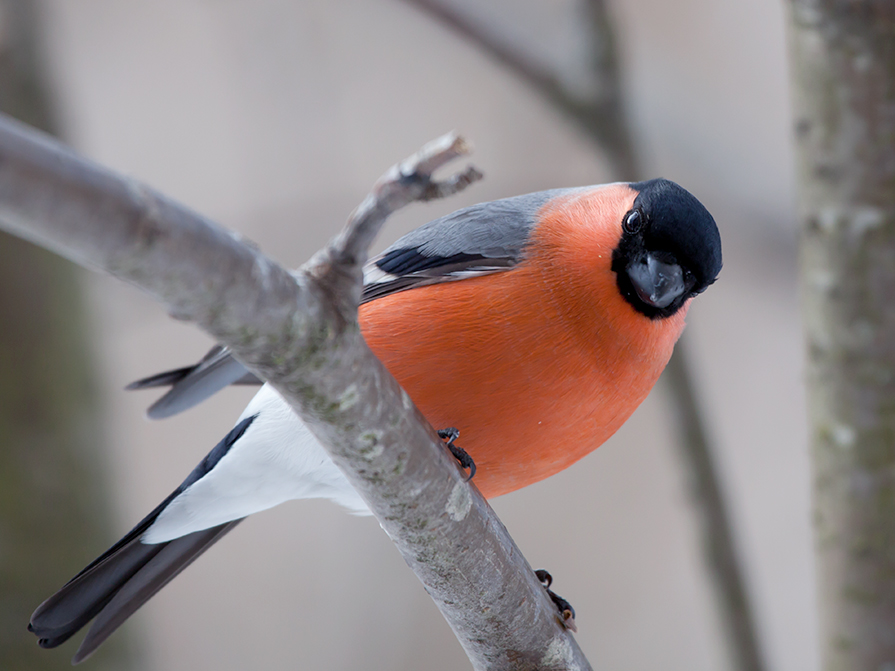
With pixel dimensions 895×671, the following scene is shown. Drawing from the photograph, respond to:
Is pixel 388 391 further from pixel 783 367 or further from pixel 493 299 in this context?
pixel 783 367

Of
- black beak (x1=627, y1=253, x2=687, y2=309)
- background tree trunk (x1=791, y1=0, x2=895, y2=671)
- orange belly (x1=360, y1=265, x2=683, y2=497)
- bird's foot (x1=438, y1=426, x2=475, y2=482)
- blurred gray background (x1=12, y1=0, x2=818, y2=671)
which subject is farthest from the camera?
blurred gray background (x1=12, y1=0, x2=818, y2=671)

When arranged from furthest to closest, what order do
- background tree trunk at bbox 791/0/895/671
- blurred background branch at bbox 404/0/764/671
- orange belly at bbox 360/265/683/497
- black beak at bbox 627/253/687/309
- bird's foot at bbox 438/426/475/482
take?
blurred background branch at bbox 404/0/764/671, background tree trunk at bbox 791/0/895/671, black beak at bbox 627/253/687/309, orange belly at bbox 360/265/683/497, bird's foot at bbox 438/426/475/482

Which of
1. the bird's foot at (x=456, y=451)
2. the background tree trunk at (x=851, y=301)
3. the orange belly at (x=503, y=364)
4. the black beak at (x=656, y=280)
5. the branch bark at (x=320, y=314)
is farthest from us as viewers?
the background tree trunk at (x=851, y=301)

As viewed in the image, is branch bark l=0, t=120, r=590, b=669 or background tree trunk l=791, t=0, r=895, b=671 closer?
branch bark l=0, t=120, r=590, b=669

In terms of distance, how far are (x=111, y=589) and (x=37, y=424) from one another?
81 cm

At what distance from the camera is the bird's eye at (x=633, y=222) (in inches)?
63.0

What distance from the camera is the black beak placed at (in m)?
1.53

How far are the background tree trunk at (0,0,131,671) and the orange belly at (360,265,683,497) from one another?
47.3 inches

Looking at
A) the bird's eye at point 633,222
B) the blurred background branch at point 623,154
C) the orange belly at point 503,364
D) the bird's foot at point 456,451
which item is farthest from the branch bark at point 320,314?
the blurred background branch at point 623,154

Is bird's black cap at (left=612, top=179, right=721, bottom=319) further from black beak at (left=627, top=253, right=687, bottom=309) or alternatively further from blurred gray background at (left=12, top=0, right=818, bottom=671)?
blurred gray background at (left=12, top=0, right=818, bottom=671)

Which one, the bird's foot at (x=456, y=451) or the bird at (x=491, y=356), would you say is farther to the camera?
the bird at (x=491, y=356)

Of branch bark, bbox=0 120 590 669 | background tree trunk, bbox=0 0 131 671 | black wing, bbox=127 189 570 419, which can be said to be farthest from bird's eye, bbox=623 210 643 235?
background tree trunk, bbox=0 0 131 671

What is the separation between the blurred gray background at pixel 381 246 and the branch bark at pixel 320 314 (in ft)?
7.83

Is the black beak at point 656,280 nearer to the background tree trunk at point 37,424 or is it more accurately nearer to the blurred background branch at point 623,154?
the blurred background branch at point 623,154
